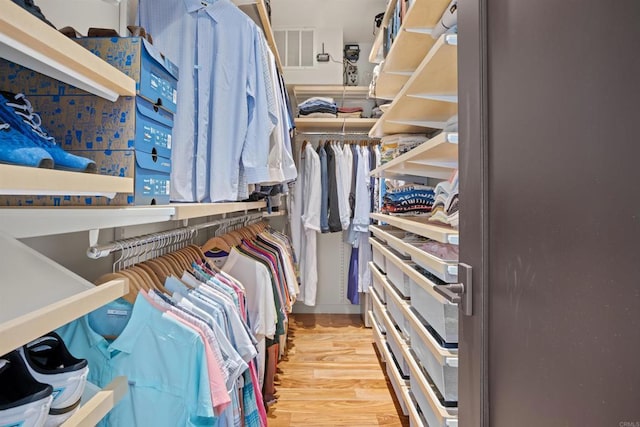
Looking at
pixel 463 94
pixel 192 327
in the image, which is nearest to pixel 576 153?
pixel 463 94

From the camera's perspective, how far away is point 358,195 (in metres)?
3.70

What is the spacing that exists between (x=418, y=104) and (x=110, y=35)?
4.13ft

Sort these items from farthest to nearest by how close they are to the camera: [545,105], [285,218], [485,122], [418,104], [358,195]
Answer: [285,218], [358,195], [418,104], [485,122], [545,105]

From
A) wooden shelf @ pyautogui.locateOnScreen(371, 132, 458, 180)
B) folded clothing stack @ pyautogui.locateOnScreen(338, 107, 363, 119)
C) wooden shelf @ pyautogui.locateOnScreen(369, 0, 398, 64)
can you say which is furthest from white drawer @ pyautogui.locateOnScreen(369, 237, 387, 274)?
folded clothing stack @ pyautogui.locateOnScreen(338, 107, 363, 119)

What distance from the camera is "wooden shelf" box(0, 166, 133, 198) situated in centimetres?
50

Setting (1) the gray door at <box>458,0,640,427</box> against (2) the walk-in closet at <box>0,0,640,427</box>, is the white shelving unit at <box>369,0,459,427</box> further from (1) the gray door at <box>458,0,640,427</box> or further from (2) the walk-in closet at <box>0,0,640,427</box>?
(1) the gray door at <box>458,0,640,427</box>

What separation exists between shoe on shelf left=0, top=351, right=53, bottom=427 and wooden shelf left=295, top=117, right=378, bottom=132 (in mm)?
3219

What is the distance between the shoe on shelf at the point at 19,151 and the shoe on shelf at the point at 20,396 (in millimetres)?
331

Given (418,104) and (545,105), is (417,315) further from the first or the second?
(545,105)

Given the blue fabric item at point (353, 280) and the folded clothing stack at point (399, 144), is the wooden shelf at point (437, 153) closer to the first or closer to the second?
the folded clothing stack at point (399, 144)

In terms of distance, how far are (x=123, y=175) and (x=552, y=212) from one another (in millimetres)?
893

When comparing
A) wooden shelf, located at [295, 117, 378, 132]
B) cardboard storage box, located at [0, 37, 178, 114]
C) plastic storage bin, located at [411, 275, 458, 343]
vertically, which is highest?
wooden shelf, located at [295, 117, 378, 132]

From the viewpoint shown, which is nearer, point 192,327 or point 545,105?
point 545,105

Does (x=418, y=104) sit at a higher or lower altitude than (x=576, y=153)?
higher
